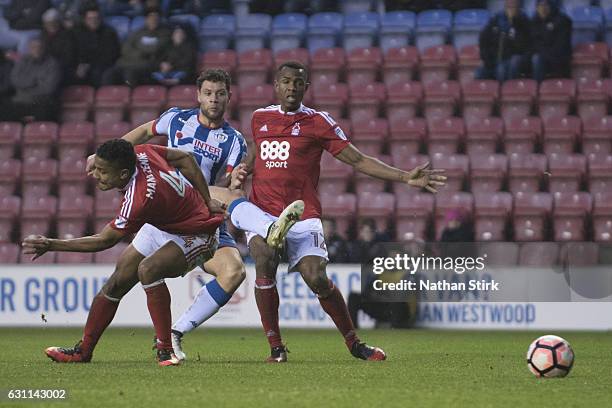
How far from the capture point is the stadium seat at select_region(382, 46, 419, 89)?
17828mm

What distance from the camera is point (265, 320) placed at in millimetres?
8516

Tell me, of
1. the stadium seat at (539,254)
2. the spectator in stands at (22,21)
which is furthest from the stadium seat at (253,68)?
the stadium seat at (539,254)

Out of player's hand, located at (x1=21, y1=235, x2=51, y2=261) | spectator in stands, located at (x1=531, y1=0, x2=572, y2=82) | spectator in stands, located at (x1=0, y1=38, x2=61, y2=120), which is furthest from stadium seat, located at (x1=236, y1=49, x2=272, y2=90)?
player's hand, located at (x1=21, y1=235, x2=51, y2=261)

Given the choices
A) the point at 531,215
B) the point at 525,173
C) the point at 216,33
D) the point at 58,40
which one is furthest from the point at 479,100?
the point at 58,40

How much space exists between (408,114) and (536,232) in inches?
117

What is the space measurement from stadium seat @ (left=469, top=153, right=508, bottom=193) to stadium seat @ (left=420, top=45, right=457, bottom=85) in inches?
78.4

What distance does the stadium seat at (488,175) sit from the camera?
16094mm

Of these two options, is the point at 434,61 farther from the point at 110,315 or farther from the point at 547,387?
the point at 547,387

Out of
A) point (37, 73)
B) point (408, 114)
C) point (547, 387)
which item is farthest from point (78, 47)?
point (547, 387)

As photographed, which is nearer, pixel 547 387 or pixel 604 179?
pixel 547 387

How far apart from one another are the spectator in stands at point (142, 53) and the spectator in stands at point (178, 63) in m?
0.09

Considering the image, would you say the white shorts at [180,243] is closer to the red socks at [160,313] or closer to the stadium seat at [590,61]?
the red socks at [160,313]

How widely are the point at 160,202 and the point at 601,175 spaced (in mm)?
9473

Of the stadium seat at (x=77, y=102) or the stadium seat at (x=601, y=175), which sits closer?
the stadium seat at (x=601, y=175)
